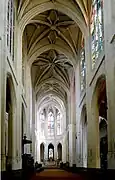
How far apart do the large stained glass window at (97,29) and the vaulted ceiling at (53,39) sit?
1.36m

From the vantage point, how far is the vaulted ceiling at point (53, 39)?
2255 centimetres

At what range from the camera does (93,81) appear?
20.7 m

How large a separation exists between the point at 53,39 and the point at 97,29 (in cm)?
1024

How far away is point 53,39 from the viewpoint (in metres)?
29.7

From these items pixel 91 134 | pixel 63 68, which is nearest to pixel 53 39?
pixel 63 68

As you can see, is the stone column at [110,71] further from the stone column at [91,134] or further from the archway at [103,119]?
the stone column at [91,134]

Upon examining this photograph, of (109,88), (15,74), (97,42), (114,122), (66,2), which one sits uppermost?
(66,2)

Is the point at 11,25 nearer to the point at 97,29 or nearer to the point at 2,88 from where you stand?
the point at 97,29

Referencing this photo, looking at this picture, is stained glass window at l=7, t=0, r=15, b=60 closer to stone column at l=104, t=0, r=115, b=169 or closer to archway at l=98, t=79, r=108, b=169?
archway at l=98, t=79, r=108, b=169

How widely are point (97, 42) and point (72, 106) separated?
1630cm

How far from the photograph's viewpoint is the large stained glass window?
18.8 meters

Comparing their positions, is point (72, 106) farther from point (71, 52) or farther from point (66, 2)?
point (66, 2)

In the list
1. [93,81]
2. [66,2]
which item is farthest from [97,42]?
[66,2]

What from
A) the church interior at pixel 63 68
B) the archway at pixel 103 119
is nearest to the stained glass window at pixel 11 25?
the church interior at pixel 63 68
